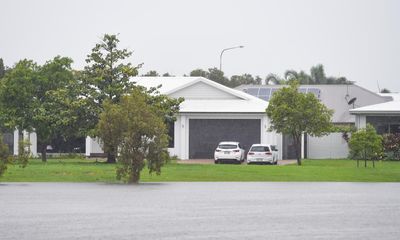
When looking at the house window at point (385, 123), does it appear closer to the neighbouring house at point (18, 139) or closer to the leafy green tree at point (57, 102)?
the leafy green tree at point (57, 102)

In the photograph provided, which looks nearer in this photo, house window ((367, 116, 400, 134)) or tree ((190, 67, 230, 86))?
house window ((367, 116, 400, 134))

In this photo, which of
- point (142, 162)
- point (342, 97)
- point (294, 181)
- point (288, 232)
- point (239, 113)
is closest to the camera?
point (288, 232)

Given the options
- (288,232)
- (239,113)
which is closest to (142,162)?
(288,232)

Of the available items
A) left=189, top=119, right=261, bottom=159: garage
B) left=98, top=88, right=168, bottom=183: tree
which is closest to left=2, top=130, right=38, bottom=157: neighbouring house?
left=189, top=119, right=261, bottom=159: garage

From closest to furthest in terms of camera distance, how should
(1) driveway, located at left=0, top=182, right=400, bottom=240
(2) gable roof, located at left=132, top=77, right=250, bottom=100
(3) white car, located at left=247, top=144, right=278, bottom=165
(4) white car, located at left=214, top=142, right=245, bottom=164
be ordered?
(1) driveway, located at left=0, top=182, right=400, bottom=240 < (3) white car, located at left=247, top=144, right=278, bottom=165 < (4) white car, located at left=214, top=142, right=245, bottom=164 < (2) gable roof, located at left=132, top=77, right=250, bottom=100

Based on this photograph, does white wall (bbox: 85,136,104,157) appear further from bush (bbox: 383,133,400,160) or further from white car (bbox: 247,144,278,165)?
bush (bbox: 383,133,400,160)

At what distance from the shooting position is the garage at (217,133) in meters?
61.0

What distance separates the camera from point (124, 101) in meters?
36.4

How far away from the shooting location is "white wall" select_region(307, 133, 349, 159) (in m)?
65.0

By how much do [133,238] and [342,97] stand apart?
65.9 metres

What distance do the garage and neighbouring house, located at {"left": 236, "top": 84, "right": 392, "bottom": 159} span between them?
10.8 feet

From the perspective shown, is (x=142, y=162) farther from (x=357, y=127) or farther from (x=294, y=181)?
(x=357, y=127)

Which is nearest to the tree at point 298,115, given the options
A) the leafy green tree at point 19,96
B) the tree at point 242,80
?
the leafy green tree at point 19,96

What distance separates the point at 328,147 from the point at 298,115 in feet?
46.8
